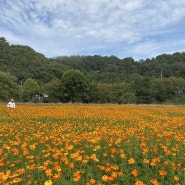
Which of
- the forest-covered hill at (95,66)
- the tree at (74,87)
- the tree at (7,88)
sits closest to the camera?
the tree at (7,88)

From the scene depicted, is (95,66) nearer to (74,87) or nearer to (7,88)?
(74,87)

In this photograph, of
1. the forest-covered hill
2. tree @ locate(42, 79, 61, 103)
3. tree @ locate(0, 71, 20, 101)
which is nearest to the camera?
tree @ locate(0, 71, 20, 101)

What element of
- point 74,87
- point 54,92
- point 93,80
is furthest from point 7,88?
point 93,80

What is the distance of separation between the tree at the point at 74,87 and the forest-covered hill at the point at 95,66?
19.0 metres

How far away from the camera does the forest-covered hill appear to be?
75250 mm

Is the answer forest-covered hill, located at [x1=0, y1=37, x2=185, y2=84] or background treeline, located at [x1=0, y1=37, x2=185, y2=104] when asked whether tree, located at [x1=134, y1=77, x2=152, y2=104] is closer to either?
background treeline, located at [x1=0, y1=37, x2=185, y2=104]

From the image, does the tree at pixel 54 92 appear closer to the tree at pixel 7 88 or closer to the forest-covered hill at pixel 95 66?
the forest-covered hill at pixel 95 66

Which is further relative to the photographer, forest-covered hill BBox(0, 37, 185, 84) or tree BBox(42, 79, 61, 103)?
forest-covered hill BBox(0, 37, 185, 84)

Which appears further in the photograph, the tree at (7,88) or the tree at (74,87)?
the tree at (74,87)

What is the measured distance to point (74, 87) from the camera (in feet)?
196

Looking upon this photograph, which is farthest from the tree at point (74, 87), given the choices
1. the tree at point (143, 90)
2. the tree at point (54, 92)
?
the tree at point (143, 90)

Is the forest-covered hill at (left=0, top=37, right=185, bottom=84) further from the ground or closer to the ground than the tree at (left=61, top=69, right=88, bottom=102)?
further from the ground

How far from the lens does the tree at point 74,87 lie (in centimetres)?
5988

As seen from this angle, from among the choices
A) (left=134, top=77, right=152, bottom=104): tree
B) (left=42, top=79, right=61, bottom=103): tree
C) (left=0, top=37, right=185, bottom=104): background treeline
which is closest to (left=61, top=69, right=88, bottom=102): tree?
(left=0, top=37, right=185, bottom=104): background treeline
